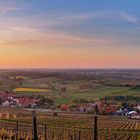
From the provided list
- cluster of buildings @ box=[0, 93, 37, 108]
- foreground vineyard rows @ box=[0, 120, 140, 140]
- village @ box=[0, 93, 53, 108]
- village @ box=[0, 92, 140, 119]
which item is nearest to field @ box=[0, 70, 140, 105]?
village @ box=[0, 93, 53, 108]

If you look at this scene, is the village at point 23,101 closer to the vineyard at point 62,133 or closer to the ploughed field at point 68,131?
the ploughed field at point 68,131

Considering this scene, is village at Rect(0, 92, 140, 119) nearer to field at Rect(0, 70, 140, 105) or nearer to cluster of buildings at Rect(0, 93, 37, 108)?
cluster of buildings at Rect(0, 93, 37, 108)

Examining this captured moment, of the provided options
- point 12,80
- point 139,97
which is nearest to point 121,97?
point 139,97

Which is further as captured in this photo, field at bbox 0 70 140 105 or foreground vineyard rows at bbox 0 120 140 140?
field at bbox 0 70 140 105

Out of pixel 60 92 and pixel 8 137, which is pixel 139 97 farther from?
pixel 8 137

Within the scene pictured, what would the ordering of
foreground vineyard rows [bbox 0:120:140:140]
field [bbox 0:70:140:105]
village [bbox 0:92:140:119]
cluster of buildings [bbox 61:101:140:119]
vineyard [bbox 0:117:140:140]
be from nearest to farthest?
1. vineyard [bbox 0:117:140:140]
2. foreground vineyard rows [bbox 0:120:140:140]
3. cluster of buildings [bbox 61:101:140:119]
4. village [bbox 0:92:140:119]
5. field [bbox 0:70:140:105]

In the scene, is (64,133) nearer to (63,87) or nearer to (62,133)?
(62,133)

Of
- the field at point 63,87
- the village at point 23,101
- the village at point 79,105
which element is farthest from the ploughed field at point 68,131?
the field at point 63,87

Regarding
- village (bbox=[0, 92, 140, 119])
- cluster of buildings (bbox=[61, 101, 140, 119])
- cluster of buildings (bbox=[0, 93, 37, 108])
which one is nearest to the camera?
cluster of buildings (bbox=[61, 101, 140, 119])

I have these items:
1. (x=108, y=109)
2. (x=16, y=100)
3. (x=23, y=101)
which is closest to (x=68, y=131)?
(x=108, y=109)

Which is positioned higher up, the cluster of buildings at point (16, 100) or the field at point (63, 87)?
the field at point (63, 87)

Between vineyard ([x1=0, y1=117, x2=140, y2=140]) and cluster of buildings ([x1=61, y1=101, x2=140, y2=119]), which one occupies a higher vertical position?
vineyard ([x1=0, y1=117, x2=140, y2=140])
